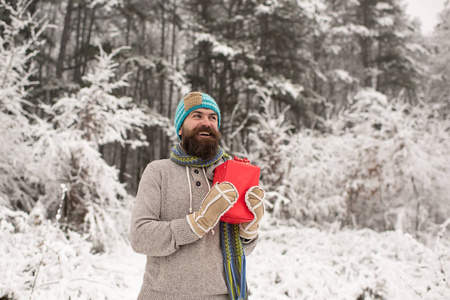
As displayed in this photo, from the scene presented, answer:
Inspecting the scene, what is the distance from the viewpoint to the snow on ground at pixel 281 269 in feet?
9.78

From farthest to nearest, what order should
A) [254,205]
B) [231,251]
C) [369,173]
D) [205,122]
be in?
1. [369,173]
2. [205,122]
3. [231,251]
4. [254,205]

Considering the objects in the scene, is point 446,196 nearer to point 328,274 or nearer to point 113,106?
point 328,274

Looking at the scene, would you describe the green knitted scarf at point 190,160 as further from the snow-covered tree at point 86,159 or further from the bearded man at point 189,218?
the snow-covered tree at point 86,159

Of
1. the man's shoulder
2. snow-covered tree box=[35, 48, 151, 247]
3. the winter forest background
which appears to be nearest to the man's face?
the man's shoulder

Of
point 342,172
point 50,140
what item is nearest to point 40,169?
point 50,140

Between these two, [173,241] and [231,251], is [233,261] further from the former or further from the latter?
[173,241]

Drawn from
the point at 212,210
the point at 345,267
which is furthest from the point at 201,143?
the point at 345,267

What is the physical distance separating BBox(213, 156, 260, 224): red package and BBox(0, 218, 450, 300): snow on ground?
1.83 m

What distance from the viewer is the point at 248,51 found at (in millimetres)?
9516

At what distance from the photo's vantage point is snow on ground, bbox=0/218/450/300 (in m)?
2.98

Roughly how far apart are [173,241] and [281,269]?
3.64 m

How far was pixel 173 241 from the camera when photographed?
1.34 m

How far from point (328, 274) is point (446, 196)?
4.75 meters

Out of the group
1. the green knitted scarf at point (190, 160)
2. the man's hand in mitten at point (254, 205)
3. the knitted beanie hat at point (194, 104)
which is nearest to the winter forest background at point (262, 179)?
the green knitted scarf at point (190, 160)
